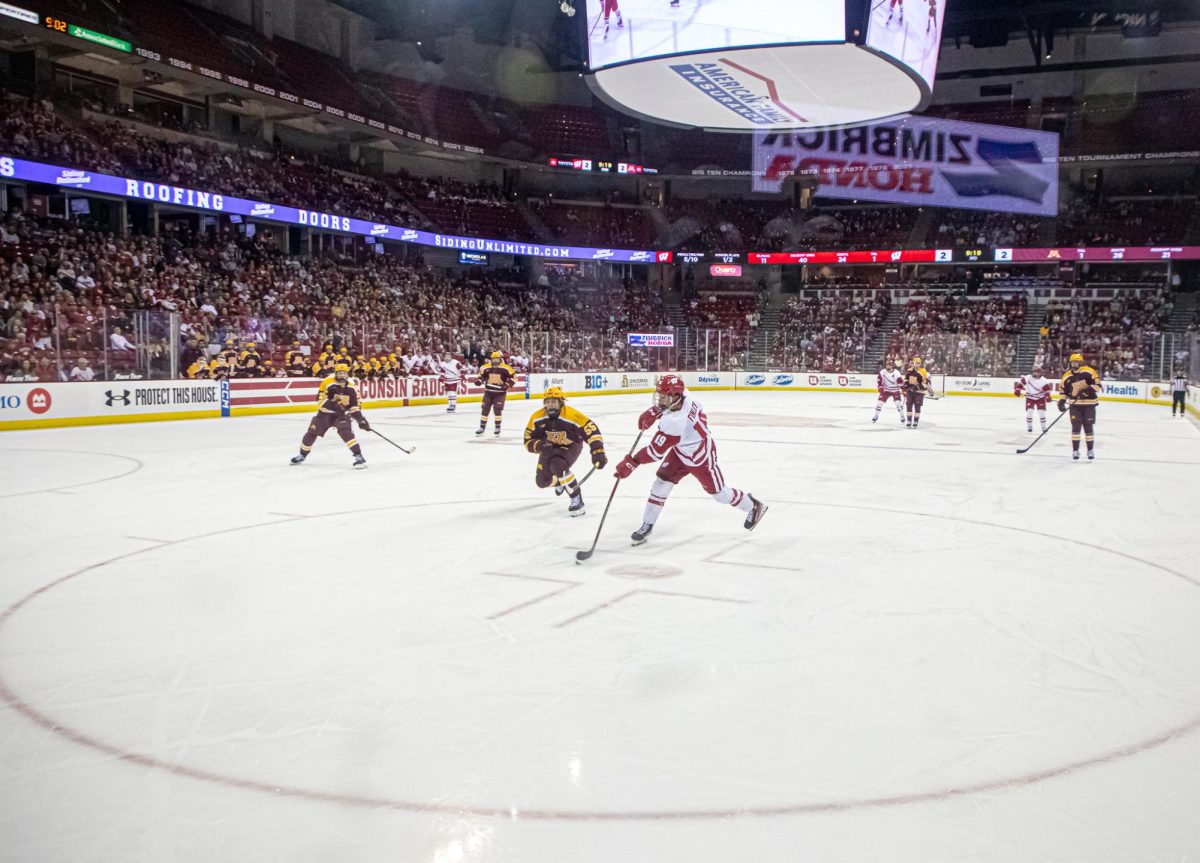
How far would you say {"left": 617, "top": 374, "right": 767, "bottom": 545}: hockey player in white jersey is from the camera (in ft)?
24.8

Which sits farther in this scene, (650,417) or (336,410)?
(336,410)

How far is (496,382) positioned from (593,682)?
12.5 m

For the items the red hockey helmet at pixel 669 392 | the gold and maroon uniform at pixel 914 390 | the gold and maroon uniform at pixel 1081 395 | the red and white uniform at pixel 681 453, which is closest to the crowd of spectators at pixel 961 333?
the gold and maroon uniform at pixel 914 390

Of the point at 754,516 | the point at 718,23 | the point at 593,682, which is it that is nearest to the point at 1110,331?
the point at 718,23

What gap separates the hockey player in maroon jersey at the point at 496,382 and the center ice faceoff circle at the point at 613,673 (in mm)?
9247

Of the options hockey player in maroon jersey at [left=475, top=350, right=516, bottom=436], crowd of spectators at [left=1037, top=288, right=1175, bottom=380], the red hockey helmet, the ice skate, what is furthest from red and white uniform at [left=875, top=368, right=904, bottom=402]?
the red hockey helmet

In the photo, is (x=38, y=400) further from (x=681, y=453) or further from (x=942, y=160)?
(x=942, y=160)

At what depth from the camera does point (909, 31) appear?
1394 centimetres

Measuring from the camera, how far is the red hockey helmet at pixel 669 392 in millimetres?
7469

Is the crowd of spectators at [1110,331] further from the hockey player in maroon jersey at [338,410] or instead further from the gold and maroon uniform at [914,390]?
the hockey player in maroon jersey at [338,410]

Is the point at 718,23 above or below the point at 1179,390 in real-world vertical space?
above

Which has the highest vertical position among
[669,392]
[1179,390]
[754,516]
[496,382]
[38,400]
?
[669,392]

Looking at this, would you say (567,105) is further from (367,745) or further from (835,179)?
(367,745)

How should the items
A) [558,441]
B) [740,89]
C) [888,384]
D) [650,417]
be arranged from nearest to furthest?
[650,417]
[558,441]
[740,89]
[888,384]
